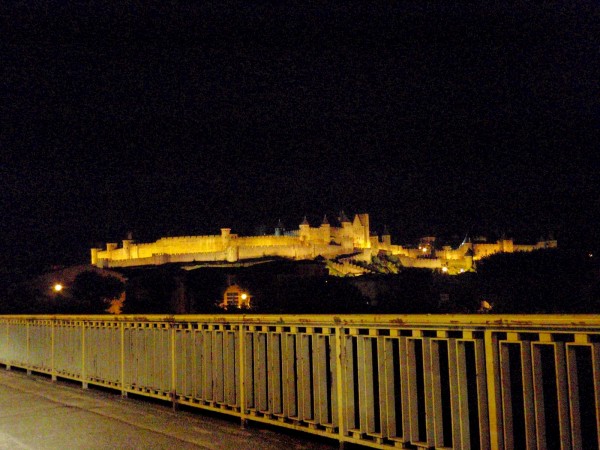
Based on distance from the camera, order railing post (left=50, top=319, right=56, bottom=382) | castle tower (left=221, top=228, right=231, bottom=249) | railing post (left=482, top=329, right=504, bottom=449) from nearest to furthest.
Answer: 1. railing post (left=482, top=329, right=504, bottom=449)
2. railing post (left=50, top=319, right=56, bottom=382)
3. castle tower (left=221, top=228, right=231, bottom=249)

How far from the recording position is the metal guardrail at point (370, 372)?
3.92 meters

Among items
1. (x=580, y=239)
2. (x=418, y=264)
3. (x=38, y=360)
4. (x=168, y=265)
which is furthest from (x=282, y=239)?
(x=38, y=360)

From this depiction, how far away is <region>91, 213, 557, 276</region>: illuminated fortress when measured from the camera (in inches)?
4257

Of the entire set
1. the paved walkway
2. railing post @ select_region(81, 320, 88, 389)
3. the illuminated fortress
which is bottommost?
the paved walkway

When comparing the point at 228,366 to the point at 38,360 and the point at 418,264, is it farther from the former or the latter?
the point at 418,264

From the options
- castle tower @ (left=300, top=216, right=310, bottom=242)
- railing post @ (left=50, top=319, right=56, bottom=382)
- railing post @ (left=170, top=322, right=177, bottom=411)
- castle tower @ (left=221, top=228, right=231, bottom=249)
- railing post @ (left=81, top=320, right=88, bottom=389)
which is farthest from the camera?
castle tower @ (left=300, top=216, right=310, bottom=242)

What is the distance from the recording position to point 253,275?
91000 millimetres

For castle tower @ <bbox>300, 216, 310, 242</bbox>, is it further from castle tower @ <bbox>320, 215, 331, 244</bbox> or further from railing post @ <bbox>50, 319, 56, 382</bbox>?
railing post @ <bbox>50, 319, 56, 382</bbox>

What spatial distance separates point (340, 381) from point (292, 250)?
10434 cm

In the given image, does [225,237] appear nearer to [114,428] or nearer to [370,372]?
[114,428]

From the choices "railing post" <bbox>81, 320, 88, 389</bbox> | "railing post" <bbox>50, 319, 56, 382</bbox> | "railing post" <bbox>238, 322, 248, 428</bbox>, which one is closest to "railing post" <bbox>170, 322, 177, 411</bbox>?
"railing post" <bbox>238, 322, 248, 428</bbox>

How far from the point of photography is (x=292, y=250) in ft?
359

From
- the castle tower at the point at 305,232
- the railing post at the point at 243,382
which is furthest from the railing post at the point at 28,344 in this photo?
the castle tower at the point at 305,232

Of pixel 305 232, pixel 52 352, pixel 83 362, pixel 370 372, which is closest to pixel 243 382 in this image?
pixel 370 372
